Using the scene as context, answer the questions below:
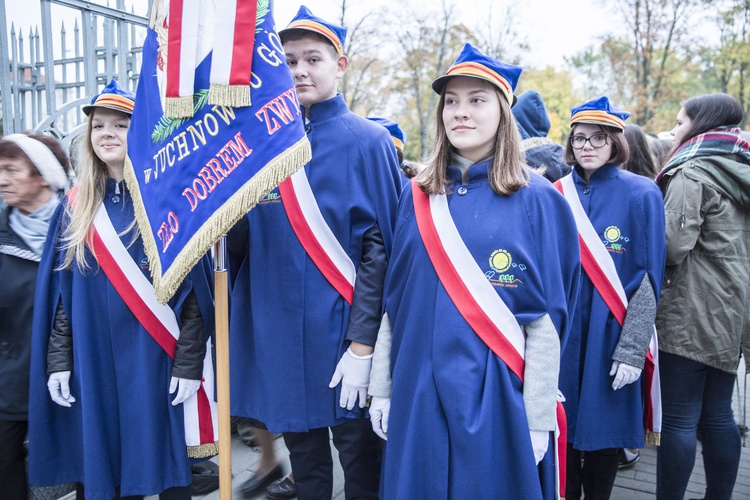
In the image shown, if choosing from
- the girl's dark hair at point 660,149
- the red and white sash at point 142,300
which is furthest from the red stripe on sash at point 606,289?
the girl's dark hair at point 660,149

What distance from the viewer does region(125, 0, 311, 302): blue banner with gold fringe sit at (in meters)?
2.15

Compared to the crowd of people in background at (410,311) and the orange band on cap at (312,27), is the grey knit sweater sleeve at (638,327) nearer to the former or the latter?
the crowd of people in background at (410,311)

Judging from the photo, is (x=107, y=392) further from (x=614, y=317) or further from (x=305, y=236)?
(x=614, y=317)

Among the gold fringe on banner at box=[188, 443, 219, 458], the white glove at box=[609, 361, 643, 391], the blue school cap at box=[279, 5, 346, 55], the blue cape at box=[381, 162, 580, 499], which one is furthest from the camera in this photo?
the white glove at box=[609, 361, 643, 391]

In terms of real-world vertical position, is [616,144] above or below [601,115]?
below

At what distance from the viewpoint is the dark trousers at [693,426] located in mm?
3180

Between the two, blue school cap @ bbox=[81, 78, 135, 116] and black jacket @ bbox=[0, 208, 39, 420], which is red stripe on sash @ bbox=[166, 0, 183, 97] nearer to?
blue school cap @ bbox=[81, 78, 135, 116]

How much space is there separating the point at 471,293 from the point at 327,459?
A: 3.93ft

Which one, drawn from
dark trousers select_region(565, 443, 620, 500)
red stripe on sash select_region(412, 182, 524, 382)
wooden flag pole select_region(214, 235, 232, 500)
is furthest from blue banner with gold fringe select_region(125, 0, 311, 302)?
dark trousers select_region(565, 443, 620, 500)

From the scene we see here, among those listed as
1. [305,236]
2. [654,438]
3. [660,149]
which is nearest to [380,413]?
[305,236]

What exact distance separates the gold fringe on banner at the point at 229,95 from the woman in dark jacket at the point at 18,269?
1.32m

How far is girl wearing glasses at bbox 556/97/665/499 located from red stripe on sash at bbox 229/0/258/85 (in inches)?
72.3

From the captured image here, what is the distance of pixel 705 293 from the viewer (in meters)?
3.15

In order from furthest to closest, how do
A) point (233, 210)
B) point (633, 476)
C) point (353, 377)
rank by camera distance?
point (633, 476) < point (353, 377) < point (233, 210)
